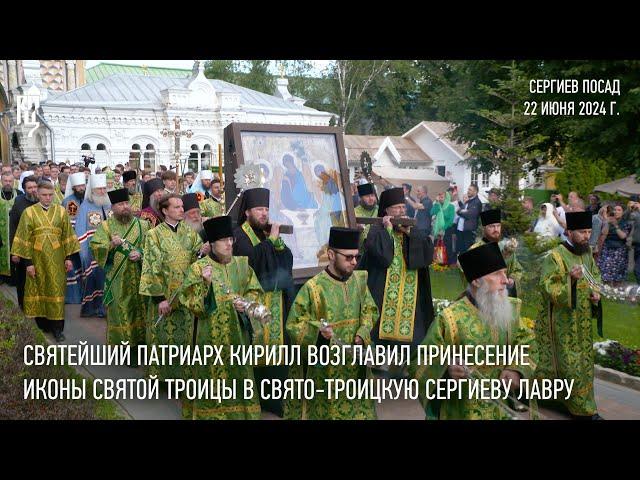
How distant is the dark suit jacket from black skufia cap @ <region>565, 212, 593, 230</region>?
674 cm

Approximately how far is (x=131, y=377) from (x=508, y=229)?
5.76m

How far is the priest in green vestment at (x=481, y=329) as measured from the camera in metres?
3.97

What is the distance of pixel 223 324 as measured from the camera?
5117mm

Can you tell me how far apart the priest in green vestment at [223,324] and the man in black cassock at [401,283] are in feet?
5.71

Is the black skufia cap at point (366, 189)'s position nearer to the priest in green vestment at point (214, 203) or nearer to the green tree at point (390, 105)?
the priest in green vestment at point (214, 203)

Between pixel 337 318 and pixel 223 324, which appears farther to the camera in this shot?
pixel 223 324

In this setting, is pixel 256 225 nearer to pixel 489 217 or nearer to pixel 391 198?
pixel 391 198

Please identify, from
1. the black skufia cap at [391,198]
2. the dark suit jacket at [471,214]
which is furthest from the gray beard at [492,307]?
the dark suit jacket at [471,214]

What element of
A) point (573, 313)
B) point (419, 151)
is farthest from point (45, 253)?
point (419, 151)

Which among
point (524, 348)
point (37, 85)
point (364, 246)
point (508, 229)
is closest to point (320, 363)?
point (524, 348)

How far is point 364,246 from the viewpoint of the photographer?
648 centimetres

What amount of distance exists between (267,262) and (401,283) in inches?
63.5

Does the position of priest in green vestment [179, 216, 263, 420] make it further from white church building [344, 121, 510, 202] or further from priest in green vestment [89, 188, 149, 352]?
Answer: white church building [344, 121, 510, 202]

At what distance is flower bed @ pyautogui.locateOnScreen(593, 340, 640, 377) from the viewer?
6668mm
